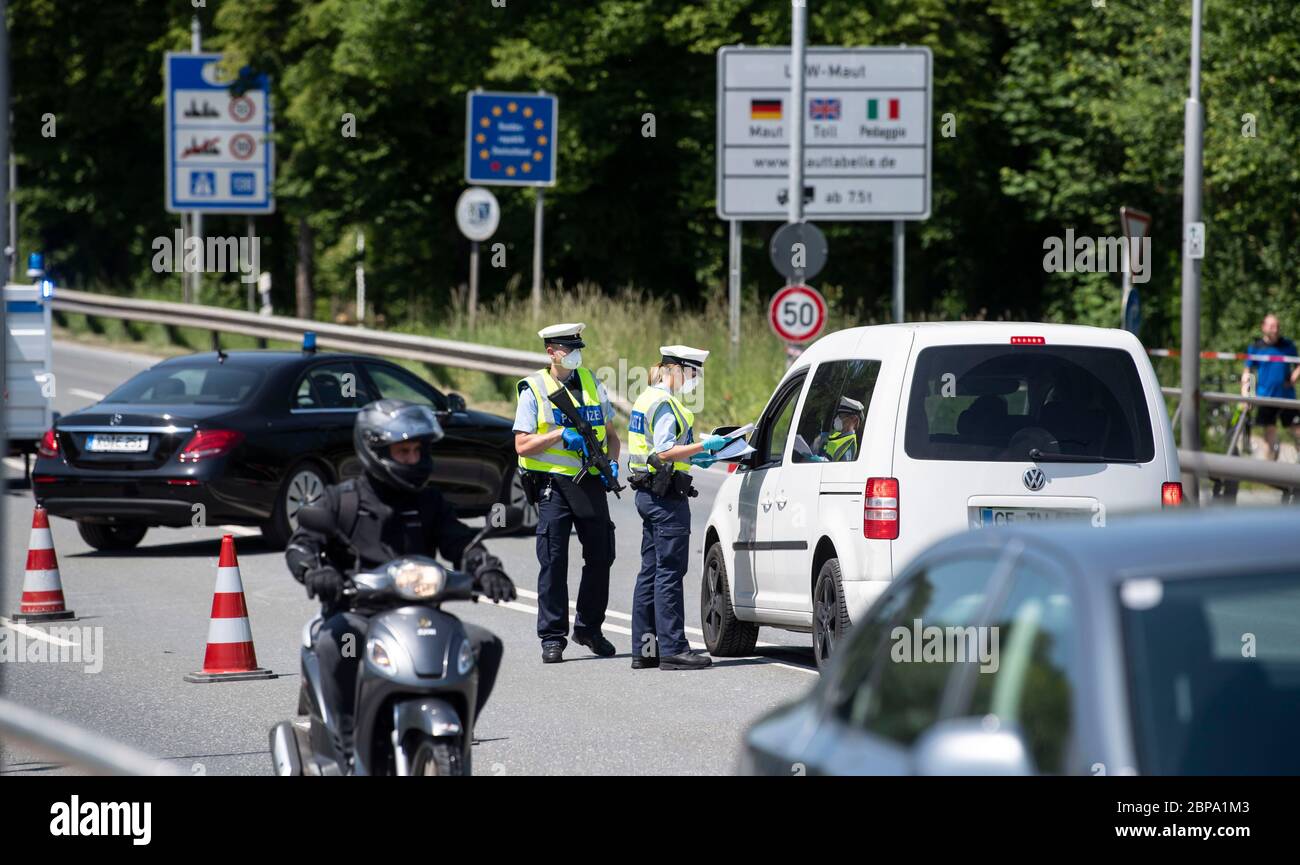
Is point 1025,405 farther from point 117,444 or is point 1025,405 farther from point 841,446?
point 117,444

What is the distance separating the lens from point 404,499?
6965mm

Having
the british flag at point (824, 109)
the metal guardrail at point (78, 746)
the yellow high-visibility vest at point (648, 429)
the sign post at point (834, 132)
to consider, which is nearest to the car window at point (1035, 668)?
the metal guardrail at point (78, 746)

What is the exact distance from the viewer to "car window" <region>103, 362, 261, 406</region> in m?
16.3

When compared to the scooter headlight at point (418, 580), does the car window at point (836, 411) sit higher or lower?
higher

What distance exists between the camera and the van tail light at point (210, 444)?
615 inches

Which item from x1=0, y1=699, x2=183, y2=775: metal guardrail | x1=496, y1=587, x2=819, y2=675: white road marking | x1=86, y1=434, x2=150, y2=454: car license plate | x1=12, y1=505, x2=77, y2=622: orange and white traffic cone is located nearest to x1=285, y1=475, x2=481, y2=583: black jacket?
x1=0, y1=699, x2=183, y2=775: metal guardrail

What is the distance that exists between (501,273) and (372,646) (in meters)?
37.5

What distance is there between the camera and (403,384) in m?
17.7

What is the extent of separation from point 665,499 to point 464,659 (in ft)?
15.7

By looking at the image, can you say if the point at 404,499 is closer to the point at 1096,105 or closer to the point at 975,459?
the point at 975,459

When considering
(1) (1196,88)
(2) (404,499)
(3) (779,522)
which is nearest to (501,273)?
(1) (1196,88)

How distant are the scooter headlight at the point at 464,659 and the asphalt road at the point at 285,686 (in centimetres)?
113

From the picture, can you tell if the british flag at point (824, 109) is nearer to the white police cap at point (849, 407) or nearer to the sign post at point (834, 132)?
the sign post at point (834, 132)

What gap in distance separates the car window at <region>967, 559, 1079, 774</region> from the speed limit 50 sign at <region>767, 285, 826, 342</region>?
1956 centimetres
